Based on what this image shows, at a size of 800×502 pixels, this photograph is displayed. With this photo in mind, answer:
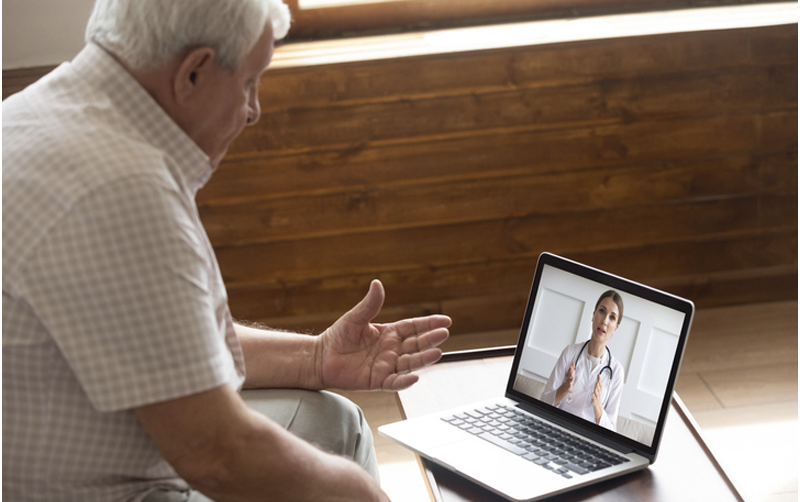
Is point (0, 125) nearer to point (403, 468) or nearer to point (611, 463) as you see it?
point (611, 463)

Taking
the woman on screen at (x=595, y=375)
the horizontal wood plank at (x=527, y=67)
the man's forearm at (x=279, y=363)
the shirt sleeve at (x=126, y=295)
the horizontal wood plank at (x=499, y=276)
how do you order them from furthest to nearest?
1. the horizontal wood plank at (x=499, y=276)
2. the horizontal wood plank at (x=527, y=67)
3. the man's forearm at (x=279, y=363)
4. the woman on screen at (x=595, y=375)
5. the shirt sleeve at (x=126, y=295)

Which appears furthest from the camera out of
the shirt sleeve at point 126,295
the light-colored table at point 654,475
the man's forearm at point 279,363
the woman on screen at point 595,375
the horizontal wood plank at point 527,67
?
the horizontal wood plank at point 527,67

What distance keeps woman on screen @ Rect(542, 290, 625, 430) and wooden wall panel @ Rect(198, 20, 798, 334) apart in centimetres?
113

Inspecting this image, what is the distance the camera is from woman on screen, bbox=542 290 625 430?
121 cm

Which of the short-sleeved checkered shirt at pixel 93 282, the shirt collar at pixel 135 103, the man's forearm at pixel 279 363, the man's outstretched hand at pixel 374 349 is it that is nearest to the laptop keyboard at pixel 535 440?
the man's outstretched hand at pixel 374 349

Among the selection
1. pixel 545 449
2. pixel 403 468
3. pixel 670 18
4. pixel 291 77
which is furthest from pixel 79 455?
pixel 670 18

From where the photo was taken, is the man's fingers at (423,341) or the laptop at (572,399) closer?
the laptop at (572,399)

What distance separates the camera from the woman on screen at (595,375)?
1208 mm

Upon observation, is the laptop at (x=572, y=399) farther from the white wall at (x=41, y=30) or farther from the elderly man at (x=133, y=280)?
the white wall at (x=41, y=30)

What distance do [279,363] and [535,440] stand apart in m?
0.40

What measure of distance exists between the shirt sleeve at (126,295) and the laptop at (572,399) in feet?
1.53

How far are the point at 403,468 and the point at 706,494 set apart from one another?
975 millimetres

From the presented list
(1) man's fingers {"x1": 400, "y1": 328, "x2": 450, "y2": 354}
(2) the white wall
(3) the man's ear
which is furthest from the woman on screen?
(2) the white wall

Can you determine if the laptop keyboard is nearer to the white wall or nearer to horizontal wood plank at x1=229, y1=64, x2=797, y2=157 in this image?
horizontal wood plank at x1=229, y1=64, x2=797, y2=157
